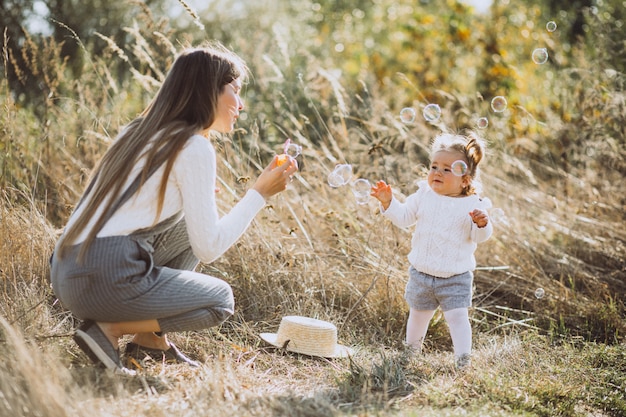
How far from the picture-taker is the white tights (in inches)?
121

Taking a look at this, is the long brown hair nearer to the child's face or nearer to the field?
the field

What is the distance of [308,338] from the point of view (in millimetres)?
3039

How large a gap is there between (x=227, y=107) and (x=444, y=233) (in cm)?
113

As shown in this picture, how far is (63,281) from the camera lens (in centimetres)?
253

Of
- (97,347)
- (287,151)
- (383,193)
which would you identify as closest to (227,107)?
(287,151)

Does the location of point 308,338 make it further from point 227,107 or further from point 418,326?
point 227,107

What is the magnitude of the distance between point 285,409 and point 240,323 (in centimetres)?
107

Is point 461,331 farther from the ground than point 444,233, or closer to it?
closer to it

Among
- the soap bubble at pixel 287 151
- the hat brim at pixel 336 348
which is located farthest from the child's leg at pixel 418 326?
Answer: the soap bubble at pixel 287 151

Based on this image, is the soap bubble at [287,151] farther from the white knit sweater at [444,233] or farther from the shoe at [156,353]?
the shoe at [156,353]

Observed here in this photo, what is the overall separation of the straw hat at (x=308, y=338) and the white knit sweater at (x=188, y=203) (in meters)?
0.66

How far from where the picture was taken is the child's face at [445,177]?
313 cm

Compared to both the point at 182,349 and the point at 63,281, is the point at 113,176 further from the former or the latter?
the point at 182,349

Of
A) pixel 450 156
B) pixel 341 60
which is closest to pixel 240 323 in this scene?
pixel 450 156
